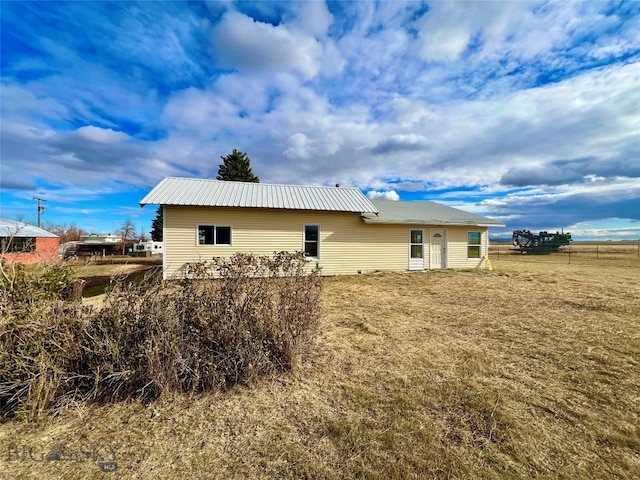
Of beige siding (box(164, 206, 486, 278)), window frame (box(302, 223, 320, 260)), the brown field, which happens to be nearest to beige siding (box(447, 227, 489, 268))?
beige siding (box(164, 206, 486, 278))

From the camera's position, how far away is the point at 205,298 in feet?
11.3

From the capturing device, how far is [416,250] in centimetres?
1447

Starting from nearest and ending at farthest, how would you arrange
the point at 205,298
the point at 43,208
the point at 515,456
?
the point at 515,456, the point at 205,298, the point at 43,208

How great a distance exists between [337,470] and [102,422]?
221cm

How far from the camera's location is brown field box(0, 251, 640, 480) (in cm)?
234

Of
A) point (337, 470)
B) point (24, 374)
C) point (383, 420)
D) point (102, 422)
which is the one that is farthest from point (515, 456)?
point (24, 374)

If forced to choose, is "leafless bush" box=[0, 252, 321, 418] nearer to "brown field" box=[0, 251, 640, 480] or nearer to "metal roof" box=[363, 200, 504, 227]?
"brown field" box=[0, 251, 640, 480]

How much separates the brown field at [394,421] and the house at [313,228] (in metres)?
7.88

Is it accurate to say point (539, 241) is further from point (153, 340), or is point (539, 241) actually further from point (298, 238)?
point (153, 340)

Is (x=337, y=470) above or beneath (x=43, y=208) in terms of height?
beneath

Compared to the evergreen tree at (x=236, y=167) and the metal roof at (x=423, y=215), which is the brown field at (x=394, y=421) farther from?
the evergreen tree at (x=236, y=167)

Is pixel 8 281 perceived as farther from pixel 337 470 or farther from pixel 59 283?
pixel 337 470

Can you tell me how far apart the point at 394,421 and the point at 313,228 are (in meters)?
10.5

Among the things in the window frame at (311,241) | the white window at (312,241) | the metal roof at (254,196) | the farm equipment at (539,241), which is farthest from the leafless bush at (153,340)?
the farm equipment at (539,241)
